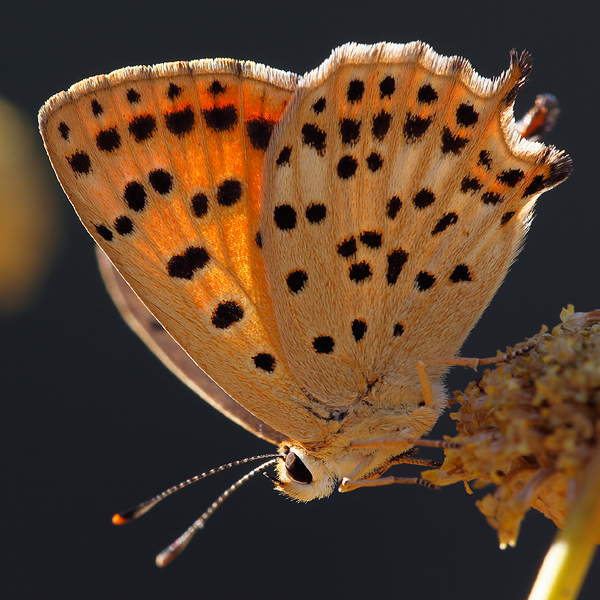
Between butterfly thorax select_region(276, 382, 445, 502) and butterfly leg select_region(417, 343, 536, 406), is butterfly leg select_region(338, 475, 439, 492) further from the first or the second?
butterfly leg select_region(417, 343, 536, 406)

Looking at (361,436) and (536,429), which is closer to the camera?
(536,429)

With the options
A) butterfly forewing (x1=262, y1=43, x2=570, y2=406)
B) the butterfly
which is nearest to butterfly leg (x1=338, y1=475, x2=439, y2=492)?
the butterfly

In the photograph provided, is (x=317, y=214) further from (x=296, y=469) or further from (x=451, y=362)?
(x=296, y=469)

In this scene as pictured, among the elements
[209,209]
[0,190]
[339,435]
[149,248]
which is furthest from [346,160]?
[0,190]

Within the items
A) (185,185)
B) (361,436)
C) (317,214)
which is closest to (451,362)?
(361,436)

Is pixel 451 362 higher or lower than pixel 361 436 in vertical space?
higher

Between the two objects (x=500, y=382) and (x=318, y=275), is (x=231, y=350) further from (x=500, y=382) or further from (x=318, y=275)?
(x=500, y=382)
